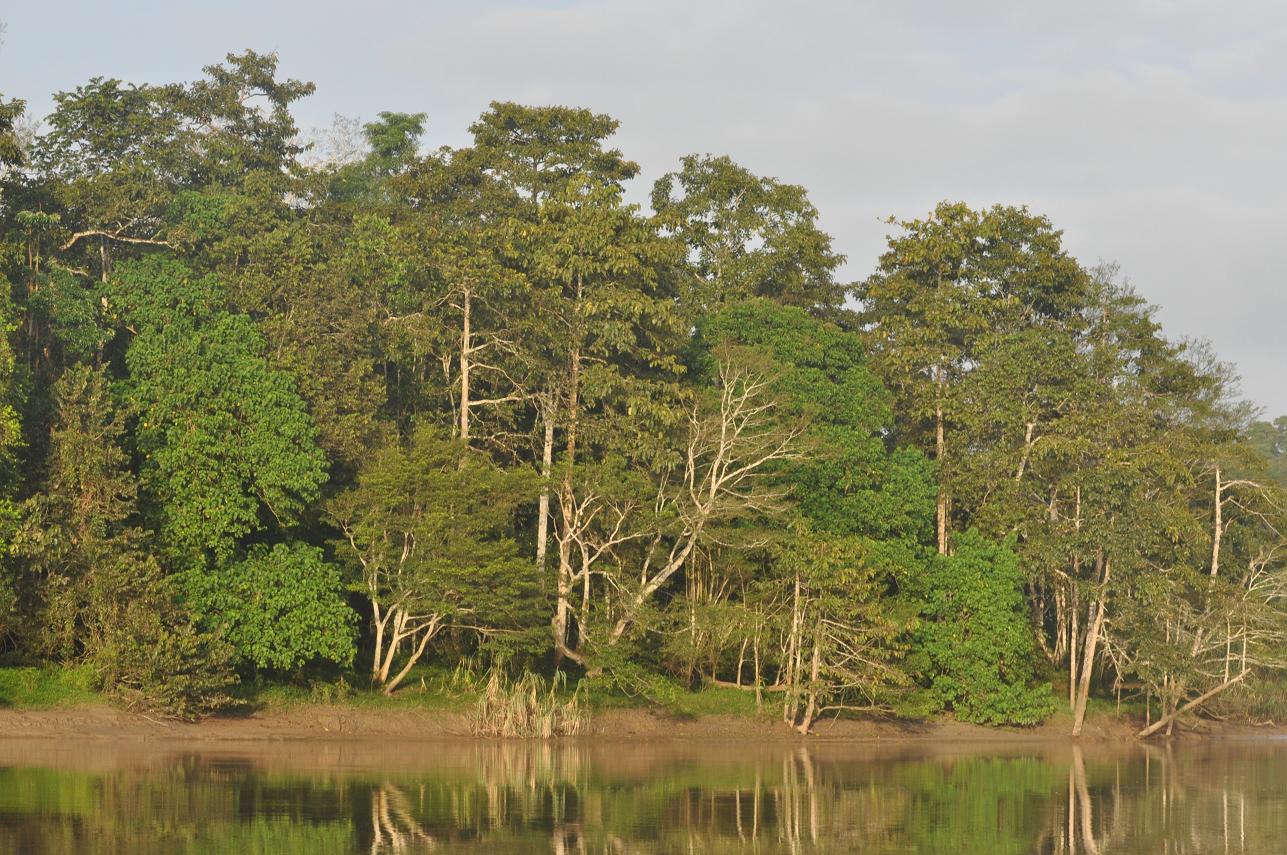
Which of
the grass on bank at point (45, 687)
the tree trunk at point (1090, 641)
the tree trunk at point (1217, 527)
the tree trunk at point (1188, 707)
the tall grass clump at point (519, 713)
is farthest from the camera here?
the tree trunk at point (1217, 527)

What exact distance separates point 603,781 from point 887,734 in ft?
50.6

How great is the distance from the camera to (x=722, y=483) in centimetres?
3850

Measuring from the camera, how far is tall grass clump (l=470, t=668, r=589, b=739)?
34844 mm

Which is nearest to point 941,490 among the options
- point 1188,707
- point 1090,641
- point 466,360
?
point 1090,641

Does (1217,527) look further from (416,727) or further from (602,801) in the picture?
(602,801)

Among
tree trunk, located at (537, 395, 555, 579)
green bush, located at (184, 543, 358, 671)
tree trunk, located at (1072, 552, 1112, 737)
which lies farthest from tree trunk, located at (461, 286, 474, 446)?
tree trunk, located at (1072, 552, 1112, 737)

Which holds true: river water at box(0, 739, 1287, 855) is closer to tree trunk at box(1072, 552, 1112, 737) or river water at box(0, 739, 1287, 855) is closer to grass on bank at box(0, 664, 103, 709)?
grass on bank at box(0, 664, 103, 709)

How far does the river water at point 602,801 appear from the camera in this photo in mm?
19281

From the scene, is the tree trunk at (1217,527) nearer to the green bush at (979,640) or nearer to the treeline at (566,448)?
the treeline at (566,448)

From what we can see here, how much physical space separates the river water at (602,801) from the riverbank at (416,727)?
0.91 m

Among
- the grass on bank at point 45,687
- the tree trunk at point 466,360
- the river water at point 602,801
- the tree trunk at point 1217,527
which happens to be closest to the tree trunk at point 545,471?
the tree trunk at point 466,360

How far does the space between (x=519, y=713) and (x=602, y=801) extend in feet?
38.0

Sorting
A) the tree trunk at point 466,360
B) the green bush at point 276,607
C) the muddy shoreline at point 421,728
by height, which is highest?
the tree trunk at point 466,360

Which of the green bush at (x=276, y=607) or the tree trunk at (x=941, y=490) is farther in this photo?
the tree trunk at (x=941, y=490)
